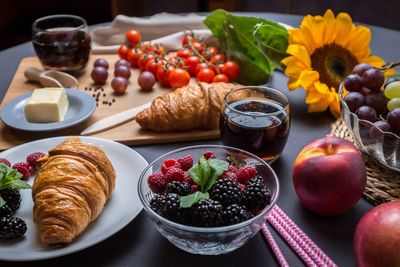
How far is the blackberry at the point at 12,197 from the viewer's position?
80 cm

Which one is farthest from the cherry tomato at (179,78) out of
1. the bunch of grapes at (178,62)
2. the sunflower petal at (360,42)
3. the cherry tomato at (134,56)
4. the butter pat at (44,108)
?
the sunflower petal at (360,42)

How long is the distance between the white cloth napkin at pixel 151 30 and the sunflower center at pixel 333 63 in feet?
1.79

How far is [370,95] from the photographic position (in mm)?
1002

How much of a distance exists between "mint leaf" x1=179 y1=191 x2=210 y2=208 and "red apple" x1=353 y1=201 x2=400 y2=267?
244 millimetres

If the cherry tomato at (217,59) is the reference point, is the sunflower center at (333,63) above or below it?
above

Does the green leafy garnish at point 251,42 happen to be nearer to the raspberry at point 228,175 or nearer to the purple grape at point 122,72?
the purple grape at point 122,72

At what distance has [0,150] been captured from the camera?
1095 millimetres

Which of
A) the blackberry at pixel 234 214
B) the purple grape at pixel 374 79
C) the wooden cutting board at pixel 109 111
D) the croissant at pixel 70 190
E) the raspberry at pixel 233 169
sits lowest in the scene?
the wooden cutting board at pixel 109 111

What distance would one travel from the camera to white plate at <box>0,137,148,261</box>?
2.39ft

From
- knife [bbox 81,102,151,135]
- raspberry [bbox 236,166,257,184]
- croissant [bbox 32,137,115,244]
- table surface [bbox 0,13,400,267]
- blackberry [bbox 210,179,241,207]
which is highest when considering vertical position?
blackberry [bbox 210,179,241,207]

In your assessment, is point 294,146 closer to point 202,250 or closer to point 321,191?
point 321,191

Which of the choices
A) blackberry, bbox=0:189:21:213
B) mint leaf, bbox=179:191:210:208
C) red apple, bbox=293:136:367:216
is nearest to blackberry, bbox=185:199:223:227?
mint leaf, bbox=179:191:210:208

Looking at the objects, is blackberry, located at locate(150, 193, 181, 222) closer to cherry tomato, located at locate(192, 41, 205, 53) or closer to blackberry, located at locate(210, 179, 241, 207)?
blackberry, located at locate(210, 179, 241, 207)

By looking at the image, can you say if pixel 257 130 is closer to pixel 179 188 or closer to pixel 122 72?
pixel 179 188
